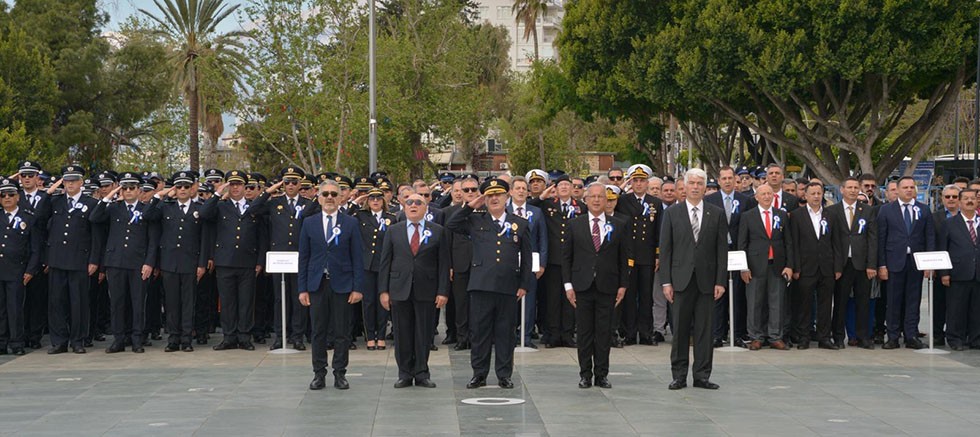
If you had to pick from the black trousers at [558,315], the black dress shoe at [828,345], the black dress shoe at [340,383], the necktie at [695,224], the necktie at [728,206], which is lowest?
the black dress shoe at [828,345]

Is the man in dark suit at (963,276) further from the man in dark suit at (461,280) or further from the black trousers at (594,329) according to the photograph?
the man in dark suit at (461,280)

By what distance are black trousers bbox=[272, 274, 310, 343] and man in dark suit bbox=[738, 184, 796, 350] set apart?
549cm

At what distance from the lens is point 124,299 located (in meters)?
15.8

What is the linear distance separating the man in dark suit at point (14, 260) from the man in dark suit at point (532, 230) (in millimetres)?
5871

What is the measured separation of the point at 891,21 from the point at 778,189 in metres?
19.0

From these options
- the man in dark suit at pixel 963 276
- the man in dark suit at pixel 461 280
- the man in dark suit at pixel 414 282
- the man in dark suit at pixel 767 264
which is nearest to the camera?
the man in dark suit at pixel 414 282

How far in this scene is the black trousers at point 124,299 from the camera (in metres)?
15.7

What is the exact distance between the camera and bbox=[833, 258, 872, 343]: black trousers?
16.1 m

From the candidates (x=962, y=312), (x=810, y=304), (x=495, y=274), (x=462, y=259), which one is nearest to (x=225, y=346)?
(x=462, y=259)

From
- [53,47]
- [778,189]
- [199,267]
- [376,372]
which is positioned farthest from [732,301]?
[53,47]

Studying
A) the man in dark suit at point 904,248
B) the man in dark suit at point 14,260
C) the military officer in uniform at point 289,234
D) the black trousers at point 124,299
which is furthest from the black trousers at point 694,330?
the man in dark suit at point 14,260

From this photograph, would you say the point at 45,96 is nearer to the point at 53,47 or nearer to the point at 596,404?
the point at 53,47

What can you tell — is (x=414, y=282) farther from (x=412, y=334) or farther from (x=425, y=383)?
(x=425, y=383)

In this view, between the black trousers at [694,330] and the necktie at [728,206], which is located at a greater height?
the necktie at [728,206]
